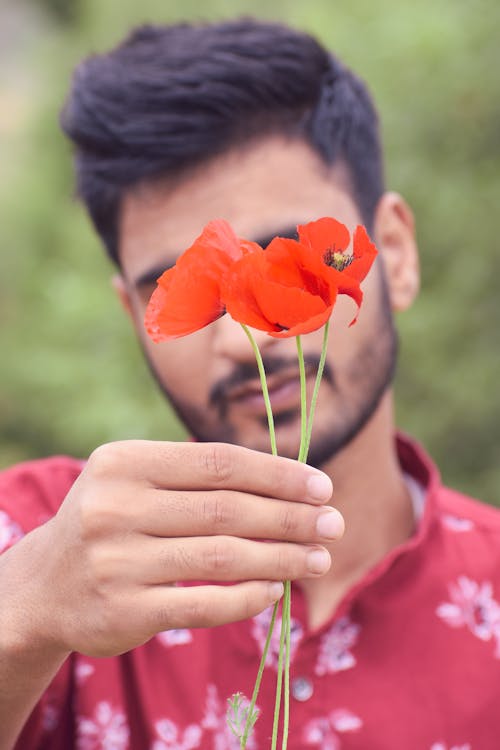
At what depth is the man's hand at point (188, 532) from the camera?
62 centimetres

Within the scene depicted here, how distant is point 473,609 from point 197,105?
75cm

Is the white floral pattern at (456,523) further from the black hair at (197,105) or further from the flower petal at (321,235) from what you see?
the flower petal at (321,235)

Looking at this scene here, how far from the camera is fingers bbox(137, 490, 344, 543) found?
63 cm

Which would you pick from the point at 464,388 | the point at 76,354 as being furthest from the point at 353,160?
the point at 76,354

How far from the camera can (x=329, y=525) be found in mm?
620

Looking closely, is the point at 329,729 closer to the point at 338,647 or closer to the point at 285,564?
the point at 338,647

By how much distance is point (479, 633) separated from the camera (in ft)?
4.01

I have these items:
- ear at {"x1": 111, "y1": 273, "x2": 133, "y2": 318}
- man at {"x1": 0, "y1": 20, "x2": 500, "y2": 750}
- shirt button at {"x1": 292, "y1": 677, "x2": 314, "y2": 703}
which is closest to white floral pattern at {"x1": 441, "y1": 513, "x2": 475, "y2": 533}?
man at {"x1": 0, "y1": 20, "x2": 500, "y2": 750}

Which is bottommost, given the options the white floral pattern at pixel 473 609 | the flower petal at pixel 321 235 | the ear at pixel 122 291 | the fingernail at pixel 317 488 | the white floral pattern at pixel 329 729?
the white floral pattern at pixel 473 609

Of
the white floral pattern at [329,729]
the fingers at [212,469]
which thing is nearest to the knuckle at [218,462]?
the fingers at [212,469]

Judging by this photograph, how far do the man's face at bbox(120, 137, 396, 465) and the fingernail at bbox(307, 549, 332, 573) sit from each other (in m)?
0.52

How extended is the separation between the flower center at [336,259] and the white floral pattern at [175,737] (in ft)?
2.59

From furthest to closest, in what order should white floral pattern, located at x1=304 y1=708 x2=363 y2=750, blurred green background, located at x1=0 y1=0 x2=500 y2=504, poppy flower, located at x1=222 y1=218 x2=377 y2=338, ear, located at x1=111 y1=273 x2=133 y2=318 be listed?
Answer: blurred green background, located at x1=0 y1=0 x2=500 y2=504 < ear, located at x1=111 y1=273 x2=133 y2=318 < white floral pattern, located at x1=304 y1=708 x2=363 y2=750 < poppy flower, located at x1=222 y1=218 x2=377 y2=338

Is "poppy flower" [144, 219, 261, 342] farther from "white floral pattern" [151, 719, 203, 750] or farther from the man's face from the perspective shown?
"white floral pattern" [151, 719, 203, 750]
